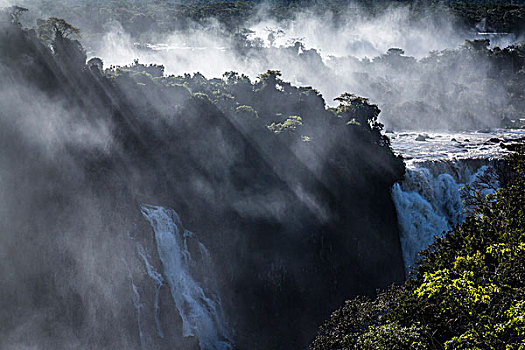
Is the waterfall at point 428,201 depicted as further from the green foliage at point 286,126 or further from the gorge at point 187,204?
the green foliage at point 286,126

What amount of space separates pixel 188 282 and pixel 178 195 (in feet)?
19.2

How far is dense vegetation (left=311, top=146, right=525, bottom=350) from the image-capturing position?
1078cm

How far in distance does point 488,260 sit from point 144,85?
2544 centimetres

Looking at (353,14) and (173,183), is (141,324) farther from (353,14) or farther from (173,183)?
(353,14)

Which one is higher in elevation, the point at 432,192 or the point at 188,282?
the point at 432,192

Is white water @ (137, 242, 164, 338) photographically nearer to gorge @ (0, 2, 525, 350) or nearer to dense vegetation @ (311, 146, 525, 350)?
gorge @ (0, 2, 525, 350)

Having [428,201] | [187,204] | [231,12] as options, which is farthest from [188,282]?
[231,12]

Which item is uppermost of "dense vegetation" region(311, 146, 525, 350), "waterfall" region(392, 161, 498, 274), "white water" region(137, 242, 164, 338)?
"waterfall" region(392, 161, 498, 274)

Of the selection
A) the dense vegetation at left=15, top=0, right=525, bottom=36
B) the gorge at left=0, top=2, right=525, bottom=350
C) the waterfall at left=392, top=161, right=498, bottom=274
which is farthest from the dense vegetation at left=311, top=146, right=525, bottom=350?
the dense vegetation at left=15, top=0, right=525, bottom=36

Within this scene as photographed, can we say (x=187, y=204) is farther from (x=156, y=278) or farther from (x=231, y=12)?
(x=231, y=12)

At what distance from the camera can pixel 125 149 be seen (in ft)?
92.1

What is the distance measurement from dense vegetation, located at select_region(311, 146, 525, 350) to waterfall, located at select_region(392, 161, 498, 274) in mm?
21924

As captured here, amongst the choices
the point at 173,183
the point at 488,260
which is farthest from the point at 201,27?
the point at 488,260

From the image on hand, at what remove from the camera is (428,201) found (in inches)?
1608
